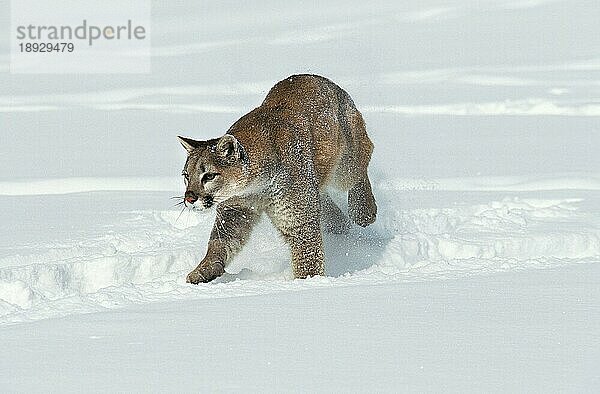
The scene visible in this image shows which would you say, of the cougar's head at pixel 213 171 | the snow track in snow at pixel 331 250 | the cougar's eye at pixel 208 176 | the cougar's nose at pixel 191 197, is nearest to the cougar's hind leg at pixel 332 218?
the snow track in snow at pixel 331 250

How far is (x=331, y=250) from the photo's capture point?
26.4 feet

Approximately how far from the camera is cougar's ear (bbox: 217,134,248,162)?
21.1 ft

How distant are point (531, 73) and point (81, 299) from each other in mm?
10345

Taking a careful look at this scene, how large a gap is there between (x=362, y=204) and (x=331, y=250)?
0.42 meters

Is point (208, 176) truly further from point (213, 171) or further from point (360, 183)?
point (360, 183)

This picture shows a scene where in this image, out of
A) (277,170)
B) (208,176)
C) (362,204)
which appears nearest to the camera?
(208,176)

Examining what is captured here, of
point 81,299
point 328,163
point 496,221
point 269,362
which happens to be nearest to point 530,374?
point 269,362

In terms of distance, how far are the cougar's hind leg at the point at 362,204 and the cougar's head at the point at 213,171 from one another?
66.6 inches

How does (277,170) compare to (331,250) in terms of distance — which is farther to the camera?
(331,250)

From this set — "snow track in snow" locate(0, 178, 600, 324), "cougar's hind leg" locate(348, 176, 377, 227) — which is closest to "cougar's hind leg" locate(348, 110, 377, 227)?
"cougar's hind leg" locate(348, 176, 377, 227)

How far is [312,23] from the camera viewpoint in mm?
20125

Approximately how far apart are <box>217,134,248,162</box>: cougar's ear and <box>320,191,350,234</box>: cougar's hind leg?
1.61 meters

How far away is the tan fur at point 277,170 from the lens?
6496 mm

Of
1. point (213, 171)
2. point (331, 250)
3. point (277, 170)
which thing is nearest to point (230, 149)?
point (213, 171)
